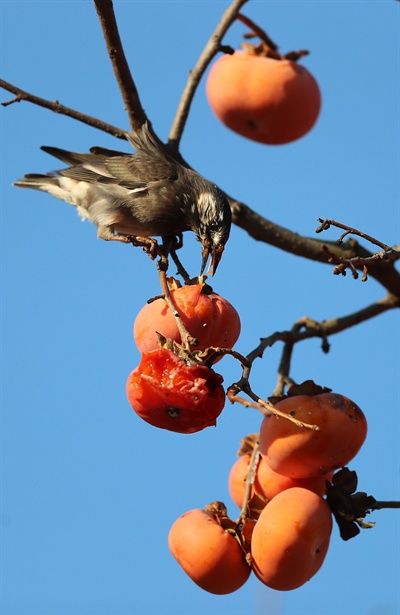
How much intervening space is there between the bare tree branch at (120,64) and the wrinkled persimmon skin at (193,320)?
5.40 feet

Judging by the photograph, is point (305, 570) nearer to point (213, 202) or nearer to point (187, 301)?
point (187, 301)

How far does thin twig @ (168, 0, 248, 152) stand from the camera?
5.39 m

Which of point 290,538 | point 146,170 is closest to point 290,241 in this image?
point 146,170

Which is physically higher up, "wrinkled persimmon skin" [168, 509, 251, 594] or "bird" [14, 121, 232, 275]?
"bird" [14, 121, 232, 275]

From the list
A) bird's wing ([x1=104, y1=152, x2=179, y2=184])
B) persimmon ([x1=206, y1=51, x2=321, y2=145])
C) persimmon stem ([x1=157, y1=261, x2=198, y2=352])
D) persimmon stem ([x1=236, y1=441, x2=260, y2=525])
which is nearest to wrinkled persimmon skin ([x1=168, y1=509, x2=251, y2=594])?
persimmon stem ([x1=236, y1=441, x2=260, y2=525])

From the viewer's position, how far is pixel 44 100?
5.06 m

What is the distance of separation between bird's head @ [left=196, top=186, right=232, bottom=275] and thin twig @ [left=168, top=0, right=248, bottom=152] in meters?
0.41

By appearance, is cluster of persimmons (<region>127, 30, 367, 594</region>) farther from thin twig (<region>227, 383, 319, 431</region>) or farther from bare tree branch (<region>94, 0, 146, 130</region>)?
bare tree branch (<region>94, 0, 146, 130</region>)

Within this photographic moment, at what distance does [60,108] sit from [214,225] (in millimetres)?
1091

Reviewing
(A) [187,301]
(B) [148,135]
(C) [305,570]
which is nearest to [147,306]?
(A) [187,301]

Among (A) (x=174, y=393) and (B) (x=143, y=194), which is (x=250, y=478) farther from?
(B) (x=143, y=194)

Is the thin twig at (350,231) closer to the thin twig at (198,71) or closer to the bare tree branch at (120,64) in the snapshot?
the bare tree branch at (120,64)

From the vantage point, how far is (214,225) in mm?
5188

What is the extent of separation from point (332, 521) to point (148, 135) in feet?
8.51
